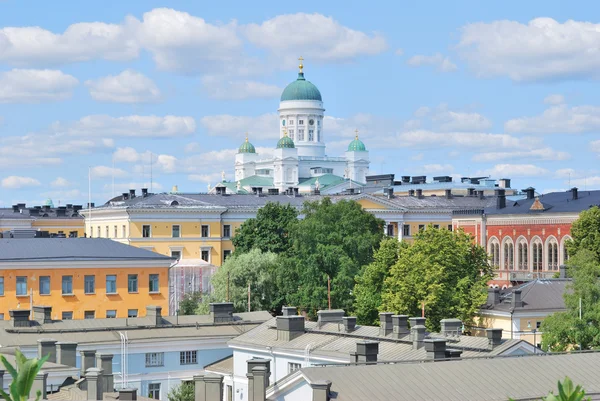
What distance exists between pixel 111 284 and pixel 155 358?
87.9 ft

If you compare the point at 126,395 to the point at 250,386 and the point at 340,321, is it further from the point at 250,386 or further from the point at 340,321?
the point at 340,321

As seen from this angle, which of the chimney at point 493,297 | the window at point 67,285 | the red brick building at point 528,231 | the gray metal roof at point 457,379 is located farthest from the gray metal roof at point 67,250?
the gray metal roof at point 457,379

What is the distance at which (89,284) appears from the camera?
250 feet

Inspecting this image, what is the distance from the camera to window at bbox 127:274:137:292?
254 ft

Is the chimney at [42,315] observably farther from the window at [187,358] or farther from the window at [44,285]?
the window at [44,285]

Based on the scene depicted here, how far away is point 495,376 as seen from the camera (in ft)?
120

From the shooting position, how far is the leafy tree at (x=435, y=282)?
69938 mm

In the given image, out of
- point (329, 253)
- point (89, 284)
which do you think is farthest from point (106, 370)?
point (329, 253)

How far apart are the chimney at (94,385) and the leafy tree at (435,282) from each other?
32867mm

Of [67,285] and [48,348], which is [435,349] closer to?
[48,348]

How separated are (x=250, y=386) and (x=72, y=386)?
18.8ft

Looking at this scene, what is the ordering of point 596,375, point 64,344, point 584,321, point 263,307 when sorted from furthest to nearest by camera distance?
point 263,307 → point 584,321 → point 64,344 → point 596,375

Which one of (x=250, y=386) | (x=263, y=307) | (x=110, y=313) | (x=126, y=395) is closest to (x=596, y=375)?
(x=250, y=386)

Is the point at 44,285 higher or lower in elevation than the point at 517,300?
higher
